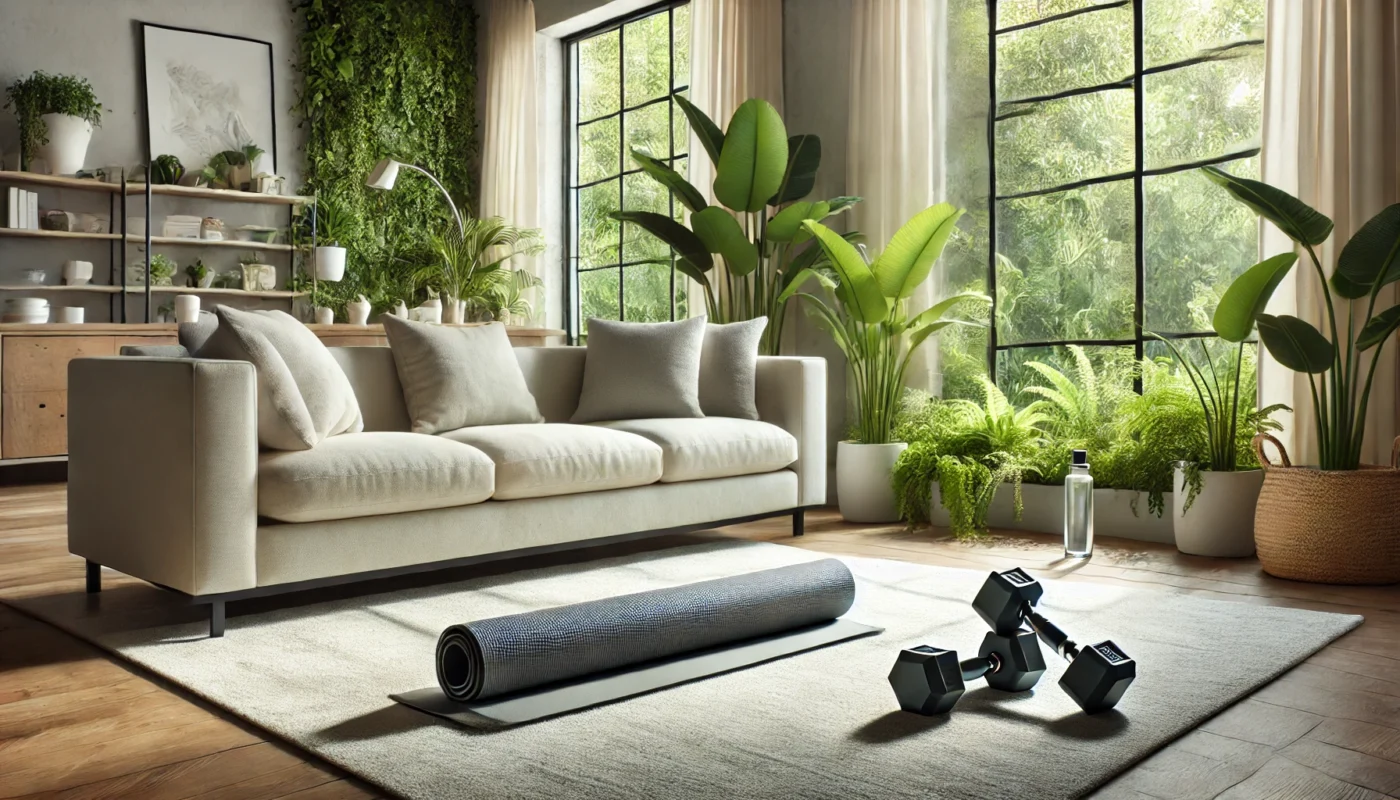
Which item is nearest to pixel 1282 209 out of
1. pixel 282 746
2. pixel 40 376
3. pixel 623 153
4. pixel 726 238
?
pixel 726 238

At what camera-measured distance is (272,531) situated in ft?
9.30

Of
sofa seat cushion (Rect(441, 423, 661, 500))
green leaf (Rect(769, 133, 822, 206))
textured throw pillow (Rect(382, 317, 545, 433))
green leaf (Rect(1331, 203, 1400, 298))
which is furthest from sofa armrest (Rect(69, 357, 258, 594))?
green leaf (Rect(1331, 203, 1400, 298))

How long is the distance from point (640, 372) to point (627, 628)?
2010 millimetres

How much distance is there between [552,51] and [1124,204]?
4196 mm

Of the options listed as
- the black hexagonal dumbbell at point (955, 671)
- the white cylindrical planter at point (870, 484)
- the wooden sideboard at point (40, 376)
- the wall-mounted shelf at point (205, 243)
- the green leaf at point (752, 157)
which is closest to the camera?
the black hexagonal dumbbell at point (955, 671)

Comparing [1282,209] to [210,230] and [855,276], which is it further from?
[210,230]

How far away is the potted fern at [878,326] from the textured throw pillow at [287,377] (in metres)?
2.03

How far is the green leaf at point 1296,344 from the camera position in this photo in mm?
3340

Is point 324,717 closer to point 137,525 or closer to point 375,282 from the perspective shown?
point 137,525

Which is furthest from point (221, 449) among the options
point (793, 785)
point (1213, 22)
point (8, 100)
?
point (8, 100)

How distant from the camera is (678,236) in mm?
5191

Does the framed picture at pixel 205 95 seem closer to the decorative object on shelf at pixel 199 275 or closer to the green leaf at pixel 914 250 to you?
the decorative object on shelf at pixel 199 275

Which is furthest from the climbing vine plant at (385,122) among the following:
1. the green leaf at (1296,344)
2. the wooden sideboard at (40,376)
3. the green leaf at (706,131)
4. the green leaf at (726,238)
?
the green leaf at (1296,344)

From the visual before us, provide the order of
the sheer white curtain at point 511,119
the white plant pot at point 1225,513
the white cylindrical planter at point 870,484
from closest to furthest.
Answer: the white plant pot at point 1225,513 → the white cylindrical planter at point 870,484 → the sheer white curtain at point 511,119
